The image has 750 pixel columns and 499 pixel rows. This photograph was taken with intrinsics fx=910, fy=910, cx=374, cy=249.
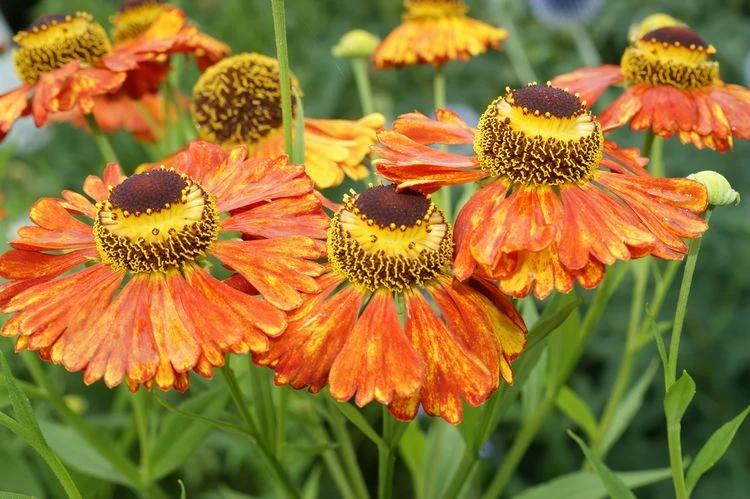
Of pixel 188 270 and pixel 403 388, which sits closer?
pixel 403 388

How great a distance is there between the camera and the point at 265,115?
43.6 inches

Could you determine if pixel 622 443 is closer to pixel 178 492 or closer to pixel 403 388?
pixel 178 492

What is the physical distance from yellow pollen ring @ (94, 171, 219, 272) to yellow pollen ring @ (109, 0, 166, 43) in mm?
685

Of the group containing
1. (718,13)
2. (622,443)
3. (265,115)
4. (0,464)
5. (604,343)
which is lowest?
(622,443)

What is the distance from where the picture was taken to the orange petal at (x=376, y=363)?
62 centimetres

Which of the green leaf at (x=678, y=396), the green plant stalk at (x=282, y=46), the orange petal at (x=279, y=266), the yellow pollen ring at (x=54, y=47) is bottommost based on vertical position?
the green leaf at (x=678, y=396)

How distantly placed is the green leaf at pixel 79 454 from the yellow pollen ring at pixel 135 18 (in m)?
0.61

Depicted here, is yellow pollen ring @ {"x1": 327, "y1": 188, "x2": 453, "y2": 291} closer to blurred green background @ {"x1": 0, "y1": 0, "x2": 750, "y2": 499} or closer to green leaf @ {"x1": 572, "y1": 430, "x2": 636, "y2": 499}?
green leaf @ {"x1": 572, "y1": 430, "x2": 636, "y2": 499}

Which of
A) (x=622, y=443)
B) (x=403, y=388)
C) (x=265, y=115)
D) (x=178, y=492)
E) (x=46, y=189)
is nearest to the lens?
(x=403, y=388)

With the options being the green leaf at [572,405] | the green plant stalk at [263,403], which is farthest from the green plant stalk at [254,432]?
the green leaf at [572,405]

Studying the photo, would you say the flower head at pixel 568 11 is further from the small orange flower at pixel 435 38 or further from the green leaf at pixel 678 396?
the green leaf at pixel 678 396

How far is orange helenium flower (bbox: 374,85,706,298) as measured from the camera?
0.64 meters

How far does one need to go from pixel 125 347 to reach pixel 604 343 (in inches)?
46.6

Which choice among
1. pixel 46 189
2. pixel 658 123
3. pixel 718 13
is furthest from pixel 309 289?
pixel 718 13
